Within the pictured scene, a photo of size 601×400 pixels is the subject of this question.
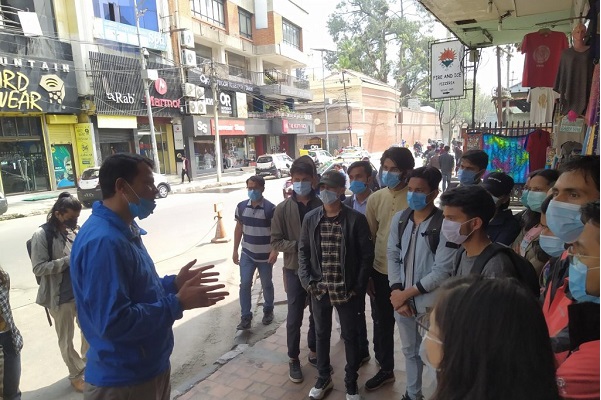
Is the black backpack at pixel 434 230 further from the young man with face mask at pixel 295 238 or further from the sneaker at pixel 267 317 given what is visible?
the sneaker at pixel 267 317

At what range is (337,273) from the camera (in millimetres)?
3139

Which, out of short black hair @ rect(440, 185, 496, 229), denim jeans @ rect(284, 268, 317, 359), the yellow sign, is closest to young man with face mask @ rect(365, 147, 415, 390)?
denim jeans @ rect(284, 268, 317, 359)

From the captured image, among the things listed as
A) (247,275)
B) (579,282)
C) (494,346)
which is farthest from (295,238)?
(494,346)

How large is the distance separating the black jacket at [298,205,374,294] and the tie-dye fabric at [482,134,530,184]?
15.3 ft

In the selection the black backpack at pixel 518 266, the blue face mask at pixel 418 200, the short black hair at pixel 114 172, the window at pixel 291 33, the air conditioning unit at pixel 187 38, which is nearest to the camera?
the black backpack at pixel 518 266

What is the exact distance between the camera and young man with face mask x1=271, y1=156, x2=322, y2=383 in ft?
11.9

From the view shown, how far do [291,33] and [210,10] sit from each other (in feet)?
32.0

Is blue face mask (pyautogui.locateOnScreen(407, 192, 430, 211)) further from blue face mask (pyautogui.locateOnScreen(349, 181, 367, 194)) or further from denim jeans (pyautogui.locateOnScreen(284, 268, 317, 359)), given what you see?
denim jeans (pyautogui.locateOnScreen(284, 268, 317, 359))

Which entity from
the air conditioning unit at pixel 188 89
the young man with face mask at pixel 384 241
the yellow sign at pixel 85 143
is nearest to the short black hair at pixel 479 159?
the young man with face mask at pixel 384 241

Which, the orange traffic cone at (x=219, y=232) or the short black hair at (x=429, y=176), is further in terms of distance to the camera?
the orange traffic cone at (x=219, y=232)

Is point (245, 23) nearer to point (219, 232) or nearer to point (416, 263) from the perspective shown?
point (219, 232)

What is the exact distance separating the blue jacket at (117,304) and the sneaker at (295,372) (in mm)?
1622

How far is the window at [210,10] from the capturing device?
85.6 ft

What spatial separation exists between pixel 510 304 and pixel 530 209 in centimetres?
215
